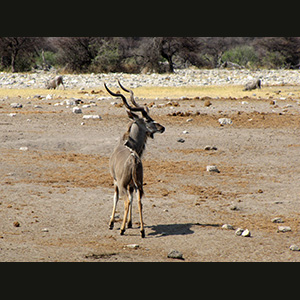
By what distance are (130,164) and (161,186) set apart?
3271 millimetres

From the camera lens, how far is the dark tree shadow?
7817mm

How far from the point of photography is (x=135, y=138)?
29.1ft

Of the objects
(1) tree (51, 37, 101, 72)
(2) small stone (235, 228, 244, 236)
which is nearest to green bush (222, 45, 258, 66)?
(1) tree (51, 37, 101, 72)

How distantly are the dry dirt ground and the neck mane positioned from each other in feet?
3.81

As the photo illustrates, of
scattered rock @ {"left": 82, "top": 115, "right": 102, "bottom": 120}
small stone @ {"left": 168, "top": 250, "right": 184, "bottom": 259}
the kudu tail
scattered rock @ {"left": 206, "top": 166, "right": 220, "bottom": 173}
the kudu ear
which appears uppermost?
the kudu ear

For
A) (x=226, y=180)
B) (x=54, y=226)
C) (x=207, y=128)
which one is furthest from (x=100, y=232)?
(x=207, y=128)

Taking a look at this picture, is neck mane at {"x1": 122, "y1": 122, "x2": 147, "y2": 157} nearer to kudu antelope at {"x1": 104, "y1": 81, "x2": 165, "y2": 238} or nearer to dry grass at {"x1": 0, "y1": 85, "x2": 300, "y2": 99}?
kudu antelope at {"x1": 104, "y1": 81, "x2": 165, "y2": 238}

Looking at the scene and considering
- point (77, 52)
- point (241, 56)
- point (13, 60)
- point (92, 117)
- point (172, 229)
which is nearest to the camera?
point (172, 229)

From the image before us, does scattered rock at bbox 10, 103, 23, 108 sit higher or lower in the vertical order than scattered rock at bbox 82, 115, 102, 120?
higher

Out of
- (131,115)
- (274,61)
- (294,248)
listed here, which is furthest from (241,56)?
(294,248)

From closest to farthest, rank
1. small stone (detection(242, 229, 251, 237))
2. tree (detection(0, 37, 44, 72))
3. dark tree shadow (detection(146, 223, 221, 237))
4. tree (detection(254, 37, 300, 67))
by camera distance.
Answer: small stone (detection(242, 229, 251, 237)) → dark tree shadow (detection(146, 223, 221, 237)) → tree (detection(0, 37, 44, 72)) → tree (detection(254, 37, 300, 67))

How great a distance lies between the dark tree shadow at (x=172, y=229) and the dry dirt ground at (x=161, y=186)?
2 cm

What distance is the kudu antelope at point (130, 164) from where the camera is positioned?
7.67 metres

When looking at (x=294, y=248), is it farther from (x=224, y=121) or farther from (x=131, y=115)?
(x=224, y=121)
